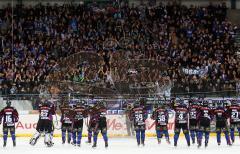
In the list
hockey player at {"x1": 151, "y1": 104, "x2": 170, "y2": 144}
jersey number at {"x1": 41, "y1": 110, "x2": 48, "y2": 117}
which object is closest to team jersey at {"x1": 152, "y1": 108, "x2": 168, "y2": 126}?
hockey player at {"x1": 151, "y1": 104, "x2": 170, "y2": 144}

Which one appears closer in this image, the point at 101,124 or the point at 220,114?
the point at 101,124

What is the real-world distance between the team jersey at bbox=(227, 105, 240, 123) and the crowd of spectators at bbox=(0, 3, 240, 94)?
3.52 m

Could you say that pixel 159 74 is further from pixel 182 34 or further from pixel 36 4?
pixel 36 4

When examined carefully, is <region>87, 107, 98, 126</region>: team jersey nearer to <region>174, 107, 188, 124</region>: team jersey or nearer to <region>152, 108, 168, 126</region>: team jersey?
<region>152, 108, 168, 126</region>: team jersey

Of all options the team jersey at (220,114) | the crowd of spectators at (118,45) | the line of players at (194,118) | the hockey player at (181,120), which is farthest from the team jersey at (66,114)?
the team jersey at (220,114)

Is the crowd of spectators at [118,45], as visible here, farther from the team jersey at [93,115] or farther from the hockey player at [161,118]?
the team jersey at [93,115]

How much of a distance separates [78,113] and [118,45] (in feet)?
35.5

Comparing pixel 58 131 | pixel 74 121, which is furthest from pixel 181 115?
pixel 58 131

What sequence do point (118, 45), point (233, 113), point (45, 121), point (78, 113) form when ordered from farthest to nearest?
point (118, 45)
point (233, 113)
point (78, 113)
point (45, 121)

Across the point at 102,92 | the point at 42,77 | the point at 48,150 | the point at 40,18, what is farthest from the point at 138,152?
the point at 40,18

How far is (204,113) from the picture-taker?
824 inches

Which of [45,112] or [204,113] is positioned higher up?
[45,112]

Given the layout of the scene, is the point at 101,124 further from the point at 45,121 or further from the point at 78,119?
the point at 45,121

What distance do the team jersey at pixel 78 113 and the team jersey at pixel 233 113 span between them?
4883 mm
